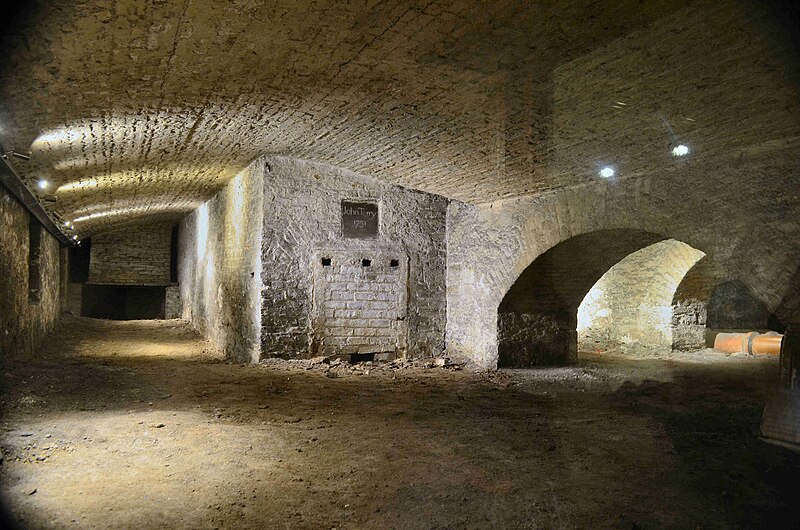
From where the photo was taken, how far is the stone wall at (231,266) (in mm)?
8234

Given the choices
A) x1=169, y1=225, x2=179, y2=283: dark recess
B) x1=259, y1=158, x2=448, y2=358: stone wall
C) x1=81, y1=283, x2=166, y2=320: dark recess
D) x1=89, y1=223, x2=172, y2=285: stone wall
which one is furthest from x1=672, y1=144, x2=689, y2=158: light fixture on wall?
x1=81, y1=283, x2=166, y2=320: dark recess

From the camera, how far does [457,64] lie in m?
4.03

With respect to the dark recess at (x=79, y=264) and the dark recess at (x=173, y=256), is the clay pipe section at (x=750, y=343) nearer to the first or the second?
the dark recess at (x=173, y=256)

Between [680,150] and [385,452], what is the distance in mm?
3526

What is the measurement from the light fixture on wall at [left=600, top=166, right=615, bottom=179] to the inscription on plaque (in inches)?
144

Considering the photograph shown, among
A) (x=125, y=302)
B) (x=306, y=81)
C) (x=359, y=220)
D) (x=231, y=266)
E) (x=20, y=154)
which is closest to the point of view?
(x=306, y=81)

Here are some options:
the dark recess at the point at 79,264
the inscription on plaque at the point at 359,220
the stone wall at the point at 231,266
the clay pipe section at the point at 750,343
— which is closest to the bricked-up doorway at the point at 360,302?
the inscription on plaque at the point at 359,220

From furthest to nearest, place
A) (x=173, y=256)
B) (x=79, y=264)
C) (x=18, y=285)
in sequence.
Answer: (x=79, y=264), (x=173, y=256), (x=18, y=285)

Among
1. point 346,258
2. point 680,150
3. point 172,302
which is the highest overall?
point 680,150

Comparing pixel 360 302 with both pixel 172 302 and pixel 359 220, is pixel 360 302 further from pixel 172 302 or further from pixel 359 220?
pixel 172 302

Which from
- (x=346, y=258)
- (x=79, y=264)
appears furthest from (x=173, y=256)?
(x=346, y=258)

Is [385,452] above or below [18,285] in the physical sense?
below

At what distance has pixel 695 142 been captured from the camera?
4.67 meters

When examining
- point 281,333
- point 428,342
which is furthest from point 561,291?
point 281,333
